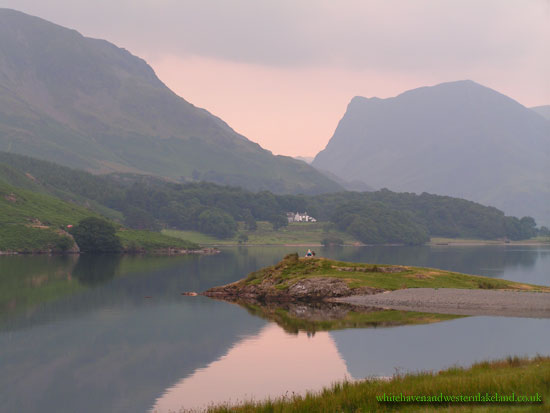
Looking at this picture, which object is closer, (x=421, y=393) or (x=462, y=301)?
(x=421, y=393)

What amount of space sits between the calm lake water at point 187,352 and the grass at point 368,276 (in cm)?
976

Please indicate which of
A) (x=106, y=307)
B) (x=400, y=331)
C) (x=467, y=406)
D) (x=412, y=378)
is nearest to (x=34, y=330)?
(x=106, y=307)

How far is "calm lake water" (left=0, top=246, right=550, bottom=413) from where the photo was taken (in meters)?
41.2

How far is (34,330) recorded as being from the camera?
64.6 metres

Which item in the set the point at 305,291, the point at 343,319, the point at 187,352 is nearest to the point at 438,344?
the point at 343,319

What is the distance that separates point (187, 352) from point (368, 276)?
36.7 m

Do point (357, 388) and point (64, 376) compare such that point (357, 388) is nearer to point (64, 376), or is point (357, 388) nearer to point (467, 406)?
point (467, 406)

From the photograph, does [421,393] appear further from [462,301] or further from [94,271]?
[94,271]

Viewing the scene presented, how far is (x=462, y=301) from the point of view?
74.8 metres

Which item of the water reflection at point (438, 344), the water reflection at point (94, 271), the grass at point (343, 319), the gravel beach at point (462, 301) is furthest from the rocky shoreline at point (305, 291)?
the water reflection at point (94, 271)

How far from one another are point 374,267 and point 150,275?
59538mm

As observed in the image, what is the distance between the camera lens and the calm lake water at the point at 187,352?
4125 cm

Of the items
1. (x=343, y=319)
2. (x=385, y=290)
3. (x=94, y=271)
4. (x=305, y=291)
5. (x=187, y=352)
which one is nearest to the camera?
(x=187, y=352)

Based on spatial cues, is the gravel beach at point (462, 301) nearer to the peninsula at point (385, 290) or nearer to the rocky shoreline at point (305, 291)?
the peninsula at point (385, 290)
